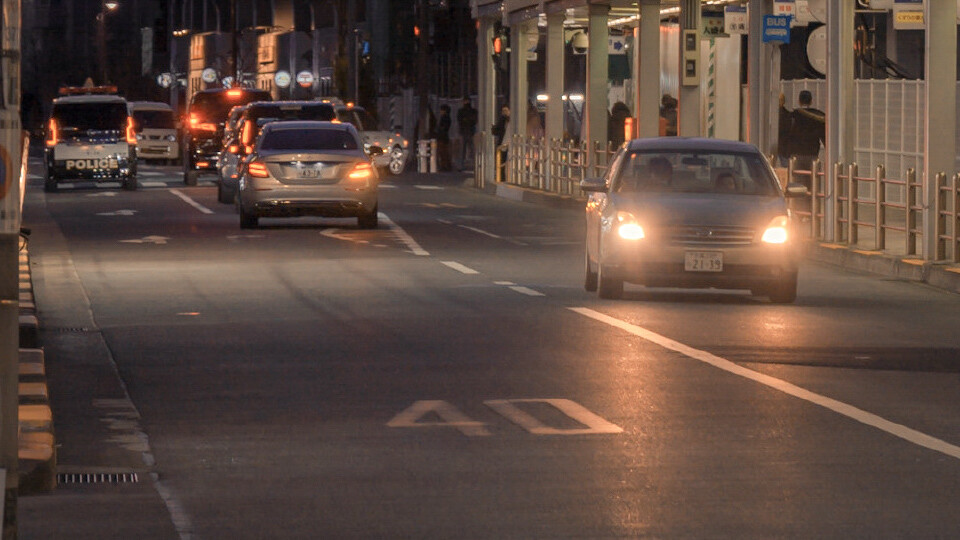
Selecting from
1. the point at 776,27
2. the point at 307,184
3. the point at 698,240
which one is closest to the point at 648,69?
the point at 776,27

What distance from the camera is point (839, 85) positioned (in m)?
27.7

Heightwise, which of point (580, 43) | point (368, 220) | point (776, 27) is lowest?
point (368, 220)

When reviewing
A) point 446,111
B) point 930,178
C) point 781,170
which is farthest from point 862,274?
point 446,111

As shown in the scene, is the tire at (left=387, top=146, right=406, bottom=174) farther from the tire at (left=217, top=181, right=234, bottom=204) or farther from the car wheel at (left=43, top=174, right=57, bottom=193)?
the tire at (left=217, top=181, right=234, bottom=204)

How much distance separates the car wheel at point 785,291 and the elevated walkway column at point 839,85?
7832 mm

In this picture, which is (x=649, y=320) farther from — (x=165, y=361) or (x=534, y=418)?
(x=534, y=418)

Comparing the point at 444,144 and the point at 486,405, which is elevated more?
the point at 444,144

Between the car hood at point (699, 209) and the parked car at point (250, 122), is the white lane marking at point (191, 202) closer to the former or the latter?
the parked car at point (250, 122)

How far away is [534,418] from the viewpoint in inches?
470

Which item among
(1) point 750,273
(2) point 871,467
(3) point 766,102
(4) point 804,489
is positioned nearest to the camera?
(4) point 804,489

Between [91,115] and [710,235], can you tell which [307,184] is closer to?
[710,235]

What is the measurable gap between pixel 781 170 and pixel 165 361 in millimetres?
14820

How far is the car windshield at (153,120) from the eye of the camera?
72625 millimetres

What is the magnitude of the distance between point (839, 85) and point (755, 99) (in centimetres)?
365
